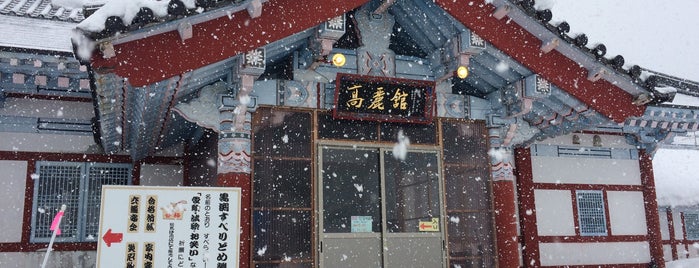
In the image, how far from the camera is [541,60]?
9.40 metres

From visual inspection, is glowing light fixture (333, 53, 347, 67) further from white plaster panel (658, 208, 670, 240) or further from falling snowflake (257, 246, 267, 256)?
white plaster panel (658, 208, 670, 240)

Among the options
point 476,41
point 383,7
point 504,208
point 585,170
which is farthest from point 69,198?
point 585,170

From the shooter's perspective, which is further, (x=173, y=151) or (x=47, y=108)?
Result: (x=173, y=151)

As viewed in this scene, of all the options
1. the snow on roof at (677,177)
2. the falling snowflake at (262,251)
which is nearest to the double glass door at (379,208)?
the falling snowflake at (262,251)

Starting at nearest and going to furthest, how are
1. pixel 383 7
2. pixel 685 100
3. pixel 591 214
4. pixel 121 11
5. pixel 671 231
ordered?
1. pixel 121 11
2. pixel 383 7
3. pixel 685 100
4. pixel 591 214
5. pixel 671 231

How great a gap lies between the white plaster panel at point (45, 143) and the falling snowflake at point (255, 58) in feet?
14.9

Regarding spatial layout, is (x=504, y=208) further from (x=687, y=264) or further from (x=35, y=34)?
(x=35, y=34)

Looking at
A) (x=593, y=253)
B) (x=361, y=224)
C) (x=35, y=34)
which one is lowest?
(x=593, y=253)

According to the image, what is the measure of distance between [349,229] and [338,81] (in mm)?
2343

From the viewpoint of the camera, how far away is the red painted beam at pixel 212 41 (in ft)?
22.9

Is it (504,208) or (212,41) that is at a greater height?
(212,41)

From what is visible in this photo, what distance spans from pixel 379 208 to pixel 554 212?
559cm

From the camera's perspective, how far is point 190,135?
11508mm

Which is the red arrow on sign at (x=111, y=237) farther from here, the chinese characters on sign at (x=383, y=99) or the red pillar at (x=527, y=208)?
the red pillar at (x=527, y=208)
